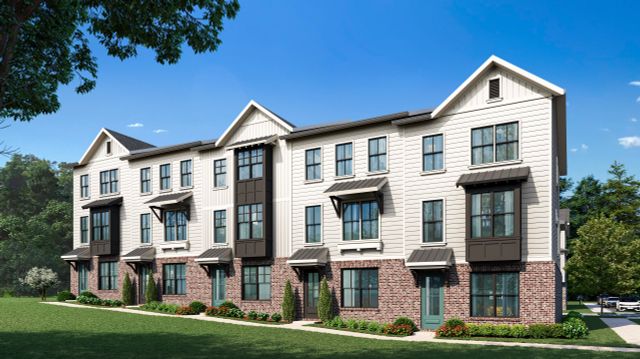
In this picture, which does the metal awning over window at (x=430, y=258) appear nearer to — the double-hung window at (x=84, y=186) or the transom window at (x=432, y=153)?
the transom window at (x=432, y=153)

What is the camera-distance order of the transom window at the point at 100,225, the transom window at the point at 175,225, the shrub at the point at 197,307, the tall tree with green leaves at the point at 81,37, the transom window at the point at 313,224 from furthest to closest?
the transom window at the point at 100,225, the transom window at the point at 175,225, the shrub at the point at 197,307, the transom window at the point at 313,224, the tall tree with green leaves at the point at 81,37

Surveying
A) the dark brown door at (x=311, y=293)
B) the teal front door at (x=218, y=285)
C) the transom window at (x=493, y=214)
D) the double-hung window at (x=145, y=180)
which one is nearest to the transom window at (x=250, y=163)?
the teal front door at (x=218, y=285)

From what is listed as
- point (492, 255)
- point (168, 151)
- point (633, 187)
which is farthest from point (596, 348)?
point (633, 187)

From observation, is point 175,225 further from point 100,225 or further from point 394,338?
point 394,338

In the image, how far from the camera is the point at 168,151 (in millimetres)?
37469

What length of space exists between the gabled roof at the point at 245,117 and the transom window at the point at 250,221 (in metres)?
4.28

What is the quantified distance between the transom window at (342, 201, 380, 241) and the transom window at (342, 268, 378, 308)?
70.4 inches

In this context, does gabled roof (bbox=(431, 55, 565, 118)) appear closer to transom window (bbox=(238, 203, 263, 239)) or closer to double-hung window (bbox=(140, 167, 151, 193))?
transom window (bbox=(238, 203, 263, 239))

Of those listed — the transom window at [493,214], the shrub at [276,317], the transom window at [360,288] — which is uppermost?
the transom window at [493,214]

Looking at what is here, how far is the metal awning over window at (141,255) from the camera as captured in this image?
37344 millimetres

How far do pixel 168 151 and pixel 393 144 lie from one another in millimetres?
15664

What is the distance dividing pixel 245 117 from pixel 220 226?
264 inches

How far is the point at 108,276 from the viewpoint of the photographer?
4019cm

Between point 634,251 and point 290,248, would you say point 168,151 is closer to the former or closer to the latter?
point 290,248
